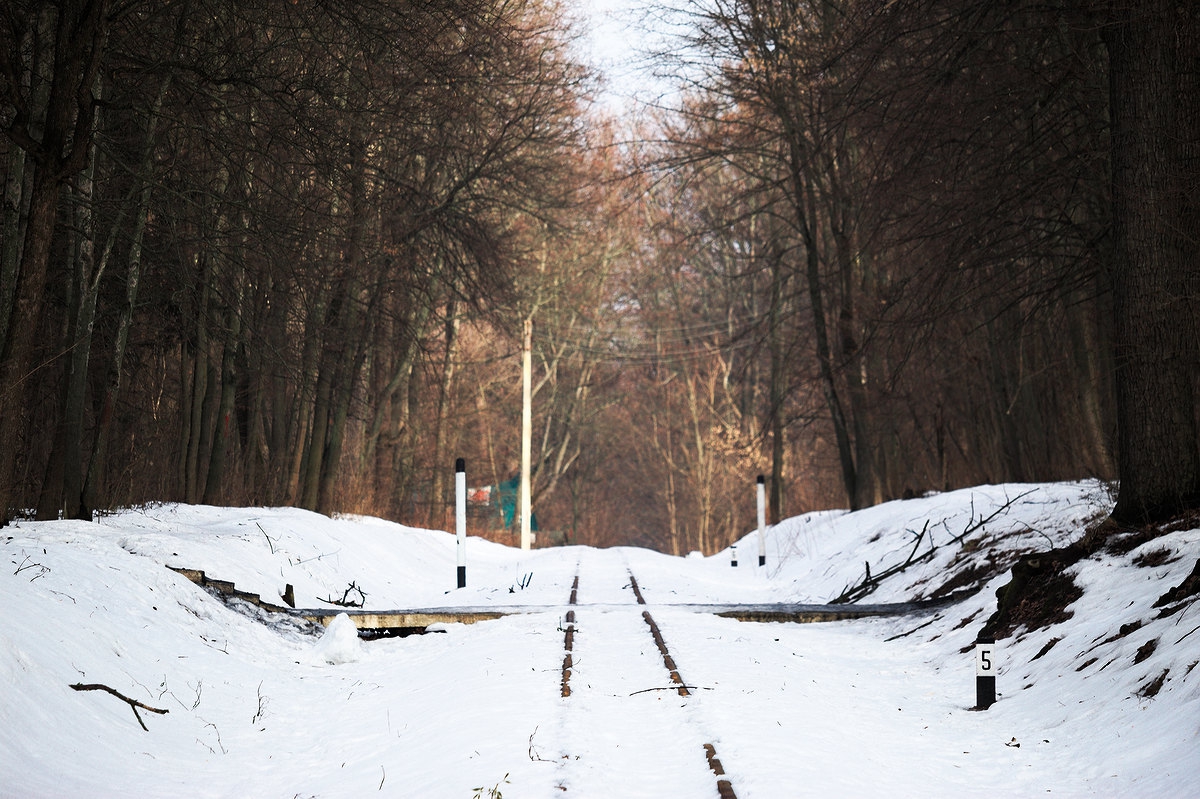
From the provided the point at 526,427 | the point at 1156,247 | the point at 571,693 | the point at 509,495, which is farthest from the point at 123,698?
the point at 509,495

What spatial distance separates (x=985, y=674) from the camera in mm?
7602

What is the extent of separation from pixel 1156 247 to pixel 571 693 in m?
6.70

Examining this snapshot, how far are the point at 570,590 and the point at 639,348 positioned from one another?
38.6 m

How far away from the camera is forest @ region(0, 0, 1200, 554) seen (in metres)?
10.4

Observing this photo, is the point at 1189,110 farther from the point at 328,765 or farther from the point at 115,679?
the point at 115,679

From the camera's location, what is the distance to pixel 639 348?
53.7 meters

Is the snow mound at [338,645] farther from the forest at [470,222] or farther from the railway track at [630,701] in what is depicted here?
the forest at [470,222]

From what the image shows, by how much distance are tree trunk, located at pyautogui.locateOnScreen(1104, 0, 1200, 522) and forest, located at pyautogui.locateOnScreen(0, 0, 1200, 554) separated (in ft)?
0.09

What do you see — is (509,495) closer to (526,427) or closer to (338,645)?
(526,427)

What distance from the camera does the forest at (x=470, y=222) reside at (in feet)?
34.2

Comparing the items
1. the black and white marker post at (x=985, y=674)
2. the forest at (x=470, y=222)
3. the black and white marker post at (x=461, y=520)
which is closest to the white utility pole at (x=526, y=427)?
the forest at (x=470, y=222)

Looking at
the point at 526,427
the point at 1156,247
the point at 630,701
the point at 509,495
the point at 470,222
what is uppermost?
the point at 470,222

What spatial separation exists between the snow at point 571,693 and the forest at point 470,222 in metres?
2.06

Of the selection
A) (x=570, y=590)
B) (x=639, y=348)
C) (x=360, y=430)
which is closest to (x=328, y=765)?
(x=570, y=590)
